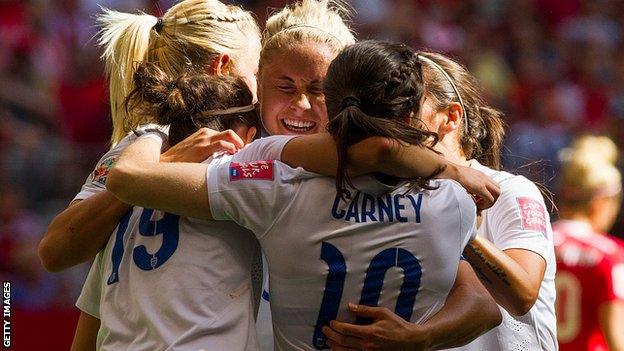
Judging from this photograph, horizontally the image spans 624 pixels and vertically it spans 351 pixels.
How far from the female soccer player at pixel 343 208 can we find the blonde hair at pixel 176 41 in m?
0.70

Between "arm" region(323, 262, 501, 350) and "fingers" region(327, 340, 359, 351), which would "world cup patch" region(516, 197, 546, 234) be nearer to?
"arm" region(323, 262, 501, 350)

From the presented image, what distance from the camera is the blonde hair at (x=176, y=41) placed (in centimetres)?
315

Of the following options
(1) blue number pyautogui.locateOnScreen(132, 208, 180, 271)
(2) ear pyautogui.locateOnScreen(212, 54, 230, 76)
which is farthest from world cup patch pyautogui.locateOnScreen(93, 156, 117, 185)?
(2) ear pyautogui.locateOnScreen(212, 54, 230, 76)

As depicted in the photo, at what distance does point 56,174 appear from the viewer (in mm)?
6703

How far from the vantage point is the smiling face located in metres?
3.03

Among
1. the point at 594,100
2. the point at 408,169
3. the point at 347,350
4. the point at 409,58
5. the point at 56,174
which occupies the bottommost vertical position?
the point at 594,100

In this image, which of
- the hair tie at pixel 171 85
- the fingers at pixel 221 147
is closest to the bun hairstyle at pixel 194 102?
the hair tie at pixel 171 85

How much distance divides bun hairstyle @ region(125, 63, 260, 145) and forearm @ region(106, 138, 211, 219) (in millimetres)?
217

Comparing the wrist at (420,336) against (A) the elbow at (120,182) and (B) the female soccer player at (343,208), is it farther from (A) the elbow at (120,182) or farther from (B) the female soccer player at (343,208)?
(A) the elbow at (120,182)

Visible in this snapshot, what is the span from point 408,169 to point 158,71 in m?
0.75

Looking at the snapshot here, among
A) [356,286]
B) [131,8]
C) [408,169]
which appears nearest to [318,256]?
[356,286]

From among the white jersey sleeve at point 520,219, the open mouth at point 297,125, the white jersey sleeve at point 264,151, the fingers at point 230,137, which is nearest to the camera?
the white jersey sleeve at point 264,151

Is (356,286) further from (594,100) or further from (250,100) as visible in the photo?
(594,100)

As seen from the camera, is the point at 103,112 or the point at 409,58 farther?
the point at 103,112
